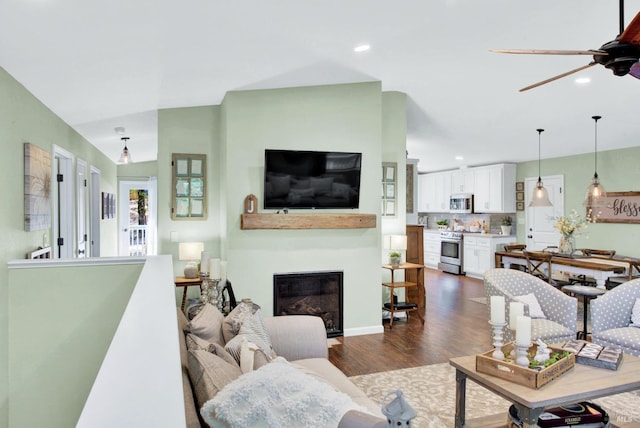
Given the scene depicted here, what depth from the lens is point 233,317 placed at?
2.56 metres

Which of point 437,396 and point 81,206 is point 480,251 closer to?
point 437,396

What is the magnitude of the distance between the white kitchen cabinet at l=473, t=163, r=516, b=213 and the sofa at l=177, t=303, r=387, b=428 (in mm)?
6558

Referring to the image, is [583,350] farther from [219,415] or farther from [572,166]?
[572,166]

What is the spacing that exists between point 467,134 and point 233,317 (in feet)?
17.6

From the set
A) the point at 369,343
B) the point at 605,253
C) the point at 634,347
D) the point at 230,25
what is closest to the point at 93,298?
the point at 230,25

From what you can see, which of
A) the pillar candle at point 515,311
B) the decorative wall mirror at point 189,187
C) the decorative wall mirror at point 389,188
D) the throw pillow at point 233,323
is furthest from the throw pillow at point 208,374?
the decorative wall mirror at point 389,188

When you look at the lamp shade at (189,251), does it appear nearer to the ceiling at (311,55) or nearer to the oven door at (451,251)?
the ceiling at (311,55)

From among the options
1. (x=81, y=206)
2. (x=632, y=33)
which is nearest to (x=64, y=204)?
(x=81, y=206)

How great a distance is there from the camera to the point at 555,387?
242cm

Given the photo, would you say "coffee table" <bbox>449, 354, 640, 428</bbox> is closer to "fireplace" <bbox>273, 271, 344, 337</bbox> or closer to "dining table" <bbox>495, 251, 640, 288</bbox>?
"fireplace" <bbox>273, 271, 344, 337</bbox>

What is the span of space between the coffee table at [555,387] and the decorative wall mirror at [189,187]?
3.56 metres

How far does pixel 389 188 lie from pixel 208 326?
3724 millimetres

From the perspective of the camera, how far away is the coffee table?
2277mm

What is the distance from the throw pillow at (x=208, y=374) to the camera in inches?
61.9
